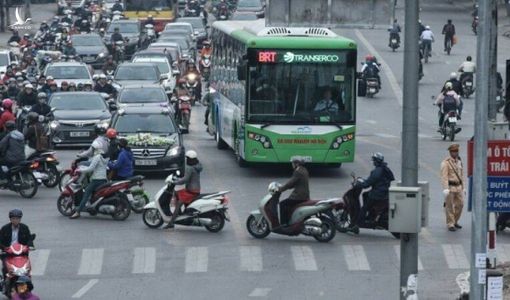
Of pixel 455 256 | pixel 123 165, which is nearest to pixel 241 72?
pixel 123 165

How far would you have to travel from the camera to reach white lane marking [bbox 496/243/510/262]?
24.5 metres

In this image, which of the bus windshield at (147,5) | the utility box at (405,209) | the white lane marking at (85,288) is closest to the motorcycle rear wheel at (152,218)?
the white lane marking at (85,288)

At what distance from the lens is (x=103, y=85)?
47.2m

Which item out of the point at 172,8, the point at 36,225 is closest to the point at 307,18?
the point at 36,225

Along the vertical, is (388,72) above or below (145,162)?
below

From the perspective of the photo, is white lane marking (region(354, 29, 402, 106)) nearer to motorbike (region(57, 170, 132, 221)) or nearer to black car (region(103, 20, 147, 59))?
black car (region(103, 20, 147, 59))

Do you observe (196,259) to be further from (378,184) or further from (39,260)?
(378,184)

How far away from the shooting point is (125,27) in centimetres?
7350

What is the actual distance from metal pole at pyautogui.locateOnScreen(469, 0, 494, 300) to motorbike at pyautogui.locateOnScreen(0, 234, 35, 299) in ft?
23.5

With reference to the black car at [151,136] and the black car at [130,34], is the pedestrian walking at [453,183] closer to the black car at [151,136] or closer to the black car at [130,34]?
the black car at [151,136]

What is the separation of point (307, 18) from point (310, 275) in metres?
13.6

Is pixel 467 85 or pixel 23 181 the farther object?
pixel 467 85

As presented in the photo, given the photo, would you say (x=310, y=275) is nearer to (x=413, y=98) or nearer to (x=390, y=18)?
(x=413, y=98)

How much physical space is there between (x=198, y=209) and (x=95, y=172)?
212 centimetres
